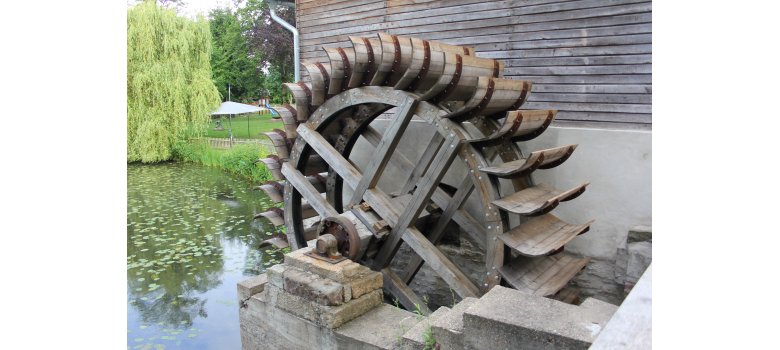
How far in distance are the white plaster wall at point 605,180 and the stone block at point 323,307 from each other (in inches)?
71.9

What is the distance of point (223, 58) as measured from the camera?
1029 inches

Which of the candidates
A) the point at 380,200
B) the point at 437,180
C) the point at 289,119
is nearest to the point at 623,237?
the point at 437,180

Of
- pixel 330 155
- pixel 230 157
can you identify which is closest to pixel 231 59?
pixel 230 157

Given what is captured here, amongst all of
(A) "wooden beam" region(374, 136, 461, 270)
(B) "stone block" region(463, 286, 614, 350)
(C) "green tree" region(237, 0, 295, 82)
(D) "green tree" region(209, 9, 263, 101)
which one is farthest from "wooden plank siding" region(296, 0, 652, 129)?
(D) "green tree" region(209, 9, 263, 101)

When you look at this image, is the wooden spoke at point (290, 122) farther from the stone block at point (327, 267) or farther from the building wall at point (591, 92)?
the building wall at point (591, 92)

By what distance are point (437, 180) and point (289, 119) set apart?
1.54 m

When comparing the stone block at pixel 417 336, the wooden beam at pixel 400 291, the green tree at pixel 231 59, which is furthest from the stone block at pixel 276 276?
the green tree at pixel 231 59

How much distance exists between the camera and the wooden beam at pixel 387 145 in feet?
12.6

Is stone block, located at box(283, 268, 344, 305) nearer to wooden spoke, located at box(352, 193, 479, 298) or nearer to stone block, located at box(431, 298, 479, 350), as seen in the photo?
wooden spoke, located at box(352, 193, 479, 298)

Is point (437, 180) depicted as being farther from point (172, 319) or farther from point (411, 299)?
point (172, 319)

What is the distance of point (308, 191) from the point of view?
14.6 feet

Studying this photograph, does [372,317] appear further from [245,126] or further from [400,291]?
[245,126]

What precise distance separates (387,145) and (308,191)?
0.87 m
